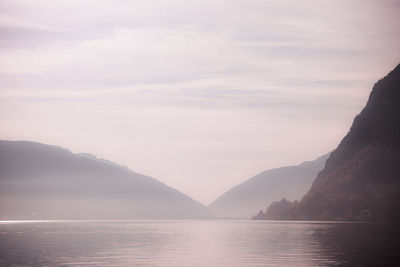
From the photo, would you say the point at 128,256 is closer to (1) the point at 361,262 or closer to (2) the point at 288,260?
(2) the point at 288,260

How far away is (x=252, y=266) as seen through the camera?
92625mm

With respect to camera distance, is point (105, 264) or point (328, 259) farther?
point (328, 259)

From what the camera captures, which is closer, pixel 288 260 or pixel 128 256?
pixel 288 260

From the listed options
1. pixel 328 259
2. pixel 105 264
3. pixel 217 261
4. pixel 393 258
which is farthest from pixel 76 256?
pixel 393 258

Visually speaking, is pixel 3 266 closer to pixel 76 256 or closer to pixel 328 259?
pixel 76 256

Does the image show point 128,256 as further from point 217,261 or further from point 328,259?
point 328,259

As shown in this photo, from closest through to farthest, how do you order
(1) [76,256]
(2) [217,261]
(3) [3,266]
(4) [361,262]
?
(3) [3,266] < (4) [361,262] < (2) [217,261] < (1) [76,256]

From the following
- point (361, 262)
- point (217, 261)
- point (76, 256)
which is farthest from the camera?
point (76, 256)

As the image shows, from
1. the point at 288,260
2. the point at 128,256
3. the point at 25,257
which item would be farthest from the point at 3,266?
the point at 288,260

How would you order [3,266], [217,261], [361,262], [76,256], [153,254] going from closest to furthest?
1. [3,266]
2. [361,262]
3. [217,261]
4. [76,256]
5. [153,254]

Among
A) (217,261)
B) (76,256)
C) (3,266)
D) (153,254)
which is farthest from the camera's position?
(153,254)

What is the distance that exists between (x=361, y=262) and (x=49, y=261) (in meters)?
49.3

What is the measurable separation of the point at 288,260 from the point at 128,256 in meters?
29.0

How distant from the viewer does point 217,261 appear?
334 ft
